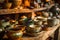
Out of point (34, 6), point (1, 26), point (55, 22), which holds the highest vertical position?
point (34, 6)

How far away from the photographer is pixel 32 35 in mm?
1461

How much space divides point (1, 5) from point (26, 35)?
1.35 ft

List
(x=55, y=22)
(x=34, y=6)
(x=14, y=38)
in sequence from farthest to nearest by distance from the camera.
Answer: (x=55, y=22)
(x=34, y=6)
(x=14, y=38)

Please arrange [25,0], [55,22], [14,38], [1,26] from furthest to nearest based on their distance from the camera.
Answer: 1. [55,22]
2. [25,0]
3. [1,26]
4. [14,38]

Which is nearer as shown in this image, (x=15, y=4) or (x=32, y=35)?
(x=32, y=35)

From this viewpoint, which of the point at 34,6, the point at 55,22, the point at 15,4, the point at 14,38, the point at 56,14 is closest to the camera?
the point at 14,38

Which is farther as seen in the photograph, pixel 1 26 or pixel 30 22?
pixel 30 22

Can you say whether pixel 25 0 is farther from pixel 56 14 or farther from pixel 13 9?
pixel 56 14

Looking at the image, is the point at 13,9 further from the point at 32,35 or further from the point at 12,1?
the point at 32,35

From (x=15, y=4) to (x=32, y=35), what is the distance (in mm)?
403

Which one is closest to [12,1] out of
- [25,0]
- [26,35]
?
[25,0]

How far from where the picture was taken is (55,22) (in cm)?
215

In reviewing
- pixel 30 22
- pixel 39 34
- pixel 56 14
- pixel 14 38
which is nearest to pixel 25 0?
pixel 30 22

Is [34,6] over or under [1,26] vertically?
over
